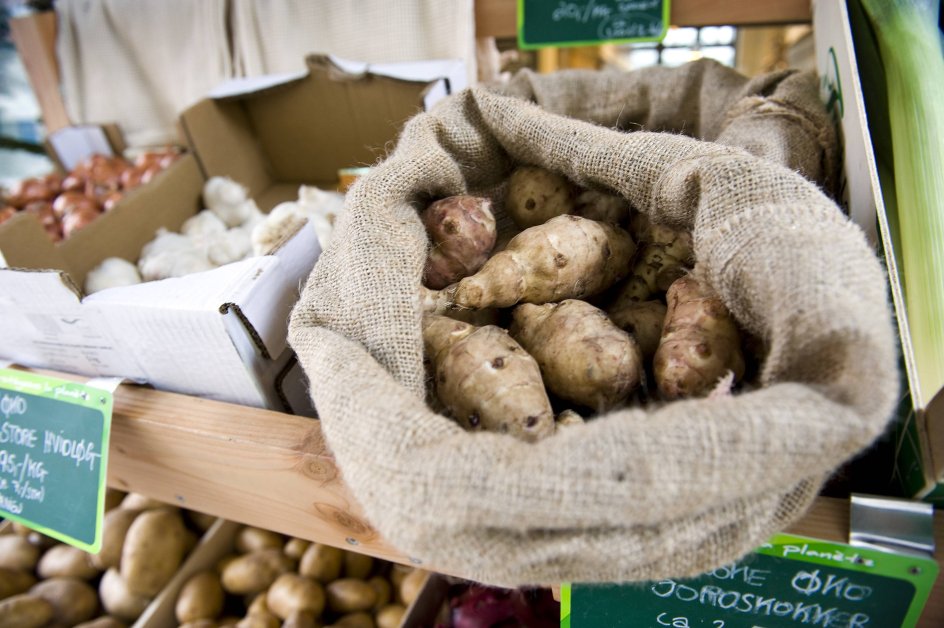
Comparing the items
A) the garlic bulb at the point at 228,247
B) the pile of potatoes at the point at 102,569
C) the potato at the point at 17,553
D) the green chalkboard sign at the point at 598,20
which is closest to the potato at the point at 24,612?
the pile of potatoes at the point at 102,569

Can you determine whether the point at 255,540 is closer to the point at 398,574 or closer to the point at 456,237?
the point at 398,574

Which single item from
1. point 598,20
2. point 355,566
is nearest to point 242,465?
point 355,566

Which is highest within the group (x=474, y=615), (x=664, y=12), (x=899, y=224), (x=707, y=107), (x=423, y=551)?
(x=664, y=12)

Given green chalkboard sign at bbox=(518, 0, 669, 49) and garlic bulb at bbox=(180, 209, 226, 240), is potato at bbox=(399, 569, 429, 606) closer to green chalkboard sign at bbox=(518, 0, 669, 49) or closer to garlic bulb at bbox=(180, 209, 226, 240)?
garlic bulb at bbox=(180, 209, 226, 240)

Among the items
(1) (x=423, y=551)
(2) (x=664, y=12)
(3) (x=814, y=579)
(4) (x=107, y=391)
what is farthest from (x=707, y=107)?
(4) (x=107, y=391)

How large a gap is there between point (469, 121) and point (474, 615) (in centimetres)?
81

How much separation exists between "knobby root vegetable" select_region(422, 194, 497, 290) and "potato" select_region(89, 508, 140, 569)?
0.90 m

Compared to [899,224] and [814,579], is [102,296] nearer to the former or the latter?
[814,579]

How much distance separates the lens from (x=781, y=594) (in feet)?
2.07

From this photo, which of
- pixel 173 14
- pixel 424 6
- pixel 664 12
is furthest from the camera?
pixel 173 14

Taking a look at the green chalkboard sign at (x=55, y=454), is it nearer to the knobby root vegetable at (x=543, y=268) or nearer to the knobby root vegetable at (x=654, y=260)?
the knobby root vegetable at (x=543, y=268)

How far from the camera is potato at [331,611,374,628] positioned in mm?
1090

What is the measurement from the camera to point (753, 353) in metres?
0.69

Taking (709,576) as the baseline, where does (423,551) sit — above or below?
above
